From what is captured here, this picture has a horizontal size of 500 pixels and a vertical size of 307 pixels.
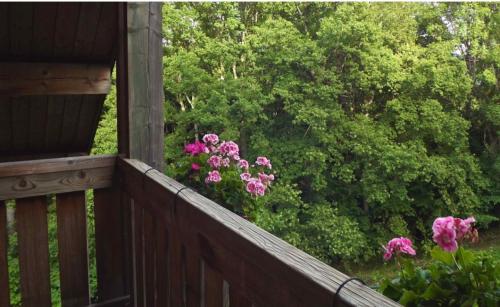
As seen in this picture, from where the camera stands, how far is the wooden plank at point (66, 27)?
1.91 meters

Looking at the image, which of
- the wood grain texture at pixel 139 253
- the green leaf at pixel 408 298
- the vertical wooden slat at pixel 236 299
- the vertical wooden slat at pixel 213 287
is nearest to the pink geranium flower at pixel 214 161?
the wood grain texture at pixel 139 253

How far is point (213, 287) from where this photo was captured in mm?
867

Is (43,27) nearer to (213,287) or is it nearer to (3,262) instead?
(3,262)

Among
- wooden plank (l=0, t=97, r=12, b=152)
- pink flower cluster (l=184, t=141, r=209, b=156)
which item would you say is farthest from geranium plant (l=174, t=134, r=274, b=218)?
wooden plank (l=0, t=97, r=12, b=152)

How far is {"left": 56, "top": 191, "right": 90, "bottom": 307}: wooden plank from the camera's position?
1607 mm

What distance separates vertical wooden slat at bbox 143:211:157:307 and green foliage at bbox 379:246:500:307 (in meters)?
0.73

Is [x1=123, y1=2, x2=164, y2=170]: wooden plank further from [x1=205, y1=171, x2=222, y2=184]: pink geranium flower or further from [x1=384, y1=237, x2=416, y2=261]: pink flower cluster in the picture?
[x1=384, y1=237, x2=416, y2=261]: pink flower cluster

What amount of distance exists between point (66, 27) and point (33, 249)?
3.30 feet

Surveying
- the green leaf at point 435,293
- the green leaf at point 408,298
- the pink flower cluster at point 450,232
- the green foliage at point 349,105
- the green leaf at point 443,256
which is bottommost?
the green foliage at point 349,105

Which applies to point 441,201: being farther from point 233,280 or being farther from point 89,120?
point 233,280

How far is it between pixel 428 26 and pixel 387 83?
239 centimetres

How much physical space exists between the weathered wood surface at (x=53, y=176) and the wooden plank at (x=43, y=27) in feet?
2.33

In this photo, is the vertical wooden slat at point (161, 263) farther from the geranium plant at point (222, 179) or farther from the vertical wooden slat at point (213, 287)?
the geranium plant at point (222, 179)

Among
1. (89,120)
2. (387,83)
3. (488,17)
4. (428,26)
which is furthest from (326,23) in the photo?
(89,120)
